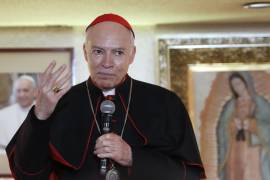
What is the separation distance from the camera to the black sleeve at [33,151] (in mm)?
2045

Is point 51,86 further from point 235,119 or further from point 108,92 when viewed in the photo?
point 235,119

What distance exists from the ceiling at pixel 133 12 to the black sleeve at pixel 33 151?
2.72 feet

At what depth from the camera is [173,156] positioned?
2.18 m

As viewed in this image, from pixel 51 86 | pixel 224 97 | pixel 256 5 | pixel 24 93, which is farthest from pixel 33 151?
pixel 224 97

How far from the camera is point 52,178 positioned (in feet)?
7.03

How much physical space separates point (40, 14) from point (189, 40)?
2.67ft

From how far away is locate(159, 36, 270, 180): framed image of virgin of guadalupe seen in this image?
3420mm

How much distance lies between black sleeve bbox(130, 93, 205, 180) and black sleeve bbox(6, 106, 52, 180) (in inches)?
11.1

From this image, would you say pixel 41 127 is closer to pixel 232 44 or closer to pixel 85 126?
pixel 85 126

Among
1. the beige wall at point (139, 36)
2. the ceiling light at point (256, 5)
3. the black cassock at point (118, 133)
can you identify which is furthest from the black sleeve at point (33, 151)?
the beige wall at point (139, 36)

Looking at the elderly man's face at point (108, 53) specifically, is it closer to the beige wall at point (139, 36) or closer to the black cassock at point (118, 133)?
the black cassock at point (118, 133)

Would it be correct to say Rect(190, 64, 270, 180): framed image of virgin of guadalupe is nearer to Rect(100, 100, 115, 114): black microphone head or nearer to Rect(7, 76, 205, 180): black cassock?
Rect(7, 76, 205, 180): black cassock

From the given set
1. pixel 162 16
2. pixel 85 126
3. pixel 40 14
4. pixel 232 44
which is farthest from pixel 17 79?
→ pixel 85 126

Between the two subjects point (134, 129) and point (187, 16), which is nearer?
point (134, 129)
